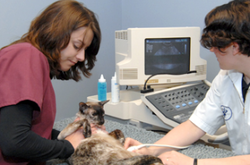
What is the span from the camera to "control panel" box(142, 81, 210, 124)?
142cm

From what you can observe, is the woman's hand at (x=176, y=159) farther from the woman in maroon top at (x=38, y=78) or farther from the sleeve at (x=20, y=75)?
the sleeve at (x=20, y=75)

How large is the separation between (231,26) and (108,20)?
1912 mm

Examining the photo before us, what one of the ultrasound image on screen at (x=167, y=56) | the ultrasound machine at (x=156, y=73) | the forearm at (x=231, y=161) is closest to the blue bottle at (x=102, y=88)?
the ultrasound machine at (x=156, y=73)

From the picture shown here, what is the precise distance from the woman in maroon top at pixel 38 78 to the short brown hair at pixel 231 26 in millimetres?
537

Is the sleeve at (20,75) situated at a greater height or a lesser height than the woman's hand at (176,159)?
greater

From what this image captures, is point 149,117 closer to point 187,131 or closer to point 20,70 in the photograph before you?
point 187,131

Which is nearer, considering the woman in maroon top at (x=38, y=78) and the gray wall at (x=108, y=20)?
the woman in maroon top at (x=38, y=78)

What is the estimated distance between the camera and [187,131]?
47.8 inches

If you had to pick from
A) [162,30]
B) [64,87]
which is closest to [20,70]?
[162,30]

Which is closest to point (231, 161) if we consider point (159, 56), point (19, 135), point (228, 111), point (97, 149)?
point (228, 111)

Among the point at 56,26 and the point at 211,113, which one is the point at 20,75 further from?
the point at 211,113

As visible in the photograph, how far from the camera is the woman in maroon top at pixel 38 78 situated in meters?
0.75

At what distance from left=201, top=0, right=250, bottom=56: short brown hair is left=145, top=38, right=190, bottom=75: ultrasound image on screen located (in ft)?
2.28

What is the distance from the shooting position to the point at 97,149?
89cm
